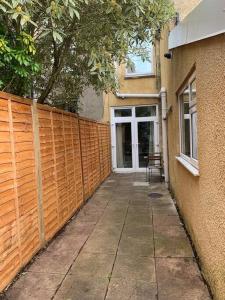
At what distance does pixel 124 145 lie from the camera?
42.7 feet

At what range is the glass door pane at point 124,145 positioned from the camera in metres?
12.9

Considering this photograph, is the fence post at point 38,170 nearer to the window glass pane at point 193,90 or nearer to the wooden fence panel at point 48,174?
the wooden fence panel at point 48,174

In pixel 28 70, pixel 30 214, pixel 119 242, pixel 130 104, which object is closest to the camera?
pixel 30 214

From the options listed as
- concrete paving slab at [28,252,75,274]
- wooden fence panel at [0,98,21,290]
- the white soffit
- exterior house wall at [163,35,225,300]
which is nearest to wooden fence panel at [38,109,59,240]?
concrete paving slab at [28,252,75,274]

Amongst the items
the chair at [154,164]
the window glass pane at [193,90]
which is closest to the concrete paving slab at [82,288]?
the window glass pane at [193,90]

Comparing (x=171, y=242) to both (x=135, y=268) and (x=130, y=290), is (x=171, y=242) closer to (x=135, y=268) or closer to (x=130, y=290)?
(x=135, y=268)

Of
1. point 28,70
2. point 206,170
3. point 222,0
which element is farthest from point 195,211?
point 28,70

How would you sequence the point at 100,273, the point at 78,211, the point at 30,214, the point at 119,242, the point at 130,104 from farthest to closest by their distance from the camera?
the point at 130,104, the point at 78,211, the point at 119,242, the point at 30,214, the point at 100,273

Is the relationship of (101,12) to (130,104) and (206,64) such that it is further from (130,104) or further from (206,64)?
(130,104)

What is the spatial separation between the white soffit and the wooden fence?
7.11ft

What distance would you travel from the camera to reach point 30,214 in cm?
391

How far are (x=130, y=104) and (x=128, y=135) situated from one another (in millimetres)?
1318

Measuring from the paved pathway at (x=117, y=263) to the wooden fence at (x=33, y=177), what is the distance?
0.27m

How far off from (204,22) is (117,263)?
9.81 ft
